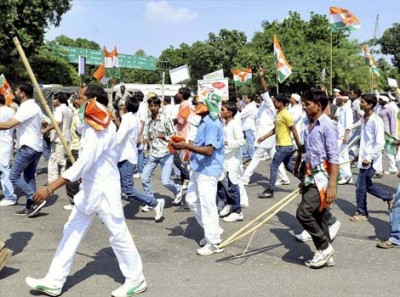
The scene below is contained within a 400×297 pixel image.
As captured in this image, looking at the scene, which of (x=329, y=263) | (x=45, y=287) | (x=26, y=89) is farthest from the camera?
(x=26, y=89)

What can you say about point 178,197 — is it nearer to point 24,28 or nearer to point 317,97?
point 317,97

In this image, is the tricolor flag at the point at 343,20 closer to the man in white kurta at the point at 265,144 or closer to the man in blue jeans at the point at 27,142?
the man in white kurta at the point at 265,144

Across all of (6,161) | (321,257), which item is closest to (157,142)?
(6,161)

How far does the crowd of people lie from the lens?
4266 mm

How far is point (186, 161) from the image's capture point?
8117 mm

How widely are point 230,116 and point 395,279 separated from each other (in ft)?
10.9

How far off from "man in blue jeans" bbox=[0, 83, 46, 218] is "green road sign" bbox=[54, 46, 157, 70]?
36.8m

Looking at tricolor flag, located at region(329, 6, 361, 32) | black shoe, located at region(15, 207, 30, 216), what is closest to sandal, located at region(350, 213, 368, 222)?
black shoe, located at region(15, 207, 30, 216)

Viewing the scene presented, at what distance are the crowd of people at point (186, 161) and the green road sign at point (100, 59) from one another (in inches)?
1415

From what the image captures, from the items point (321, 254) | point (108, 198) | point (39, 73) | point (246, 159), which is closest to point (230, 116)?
point (321, 254)

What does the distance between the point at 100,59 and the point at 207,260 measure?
45.2 meters

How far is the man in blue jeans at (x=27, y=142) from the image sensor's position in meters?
6.77

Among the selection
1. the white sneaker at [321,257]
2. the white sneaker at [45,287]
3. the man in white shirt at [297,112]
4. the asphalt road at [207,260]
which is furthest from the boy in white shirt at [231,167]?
the man in white shirt at [297,112]

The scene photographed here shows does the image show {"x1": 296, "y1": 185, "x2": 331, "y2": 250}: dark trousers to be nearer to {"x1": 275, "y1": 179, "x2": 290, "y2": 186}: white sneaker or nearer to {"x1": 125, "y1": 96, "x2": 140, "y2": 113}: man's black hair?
{"x1": 125, "y1": 96, "x2": 140, "y2": 113}: man's black hair
